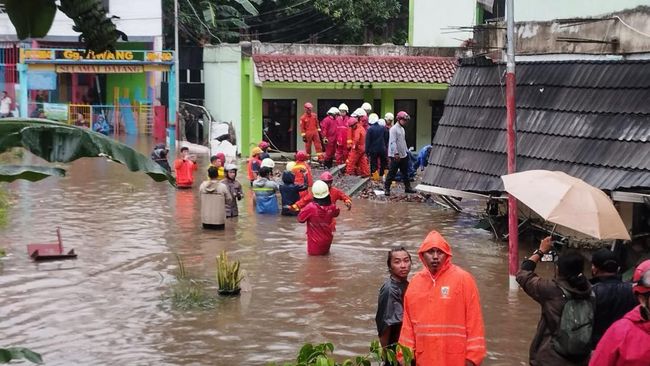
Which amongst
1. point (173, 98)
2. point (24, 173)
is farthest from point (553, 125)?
point (173, 98)

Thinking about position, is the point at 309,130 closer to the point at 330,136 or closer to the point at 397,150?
the point at 330,136

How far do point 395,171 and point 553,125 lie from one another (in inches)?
254

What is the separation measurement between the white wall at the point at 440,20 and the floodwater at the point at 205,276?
10.2m

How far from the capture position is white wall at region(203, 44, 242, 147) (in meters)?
28.8

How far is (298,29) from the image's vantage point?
40219 mm

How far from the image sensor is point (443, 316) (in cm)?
618

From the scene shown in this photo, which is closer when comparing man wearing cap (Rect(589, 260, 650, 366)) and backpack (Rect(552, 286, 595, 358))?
man wearing cap (Rect(589, 260, 650, 366))

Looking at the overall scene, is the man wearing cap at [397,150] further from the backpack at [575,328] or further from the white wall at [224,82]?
the backpack at [575,328]

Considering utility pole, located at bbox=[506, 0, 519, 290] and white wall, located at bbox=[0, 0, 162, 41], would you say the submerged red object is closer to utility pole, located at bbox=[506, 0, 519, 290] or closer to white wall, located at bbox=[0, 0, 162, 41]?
utility pole, located at bbox=[506, 0, 519, 290]

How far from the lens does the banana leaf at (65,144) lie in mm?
4699

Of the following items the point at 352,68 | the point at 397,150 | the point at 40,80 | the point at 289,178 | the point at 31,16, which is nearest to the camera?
the point at 31,16

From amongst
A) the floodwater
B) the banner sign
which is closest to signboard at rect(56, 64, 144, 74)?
the banner sign

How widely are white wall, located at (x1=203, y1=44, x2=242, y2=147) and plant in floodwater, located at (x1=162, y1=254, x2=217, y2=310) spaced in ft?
56.0

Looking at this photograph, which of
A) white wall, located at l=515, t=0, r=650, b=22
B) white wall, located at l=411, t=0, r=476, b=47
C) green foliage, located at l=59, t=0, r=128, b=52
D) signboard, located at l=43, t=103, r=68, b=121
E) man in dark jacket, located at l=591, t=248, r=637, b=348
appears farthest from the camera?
signboard, located at l=43, t=103, r=68, b=121
